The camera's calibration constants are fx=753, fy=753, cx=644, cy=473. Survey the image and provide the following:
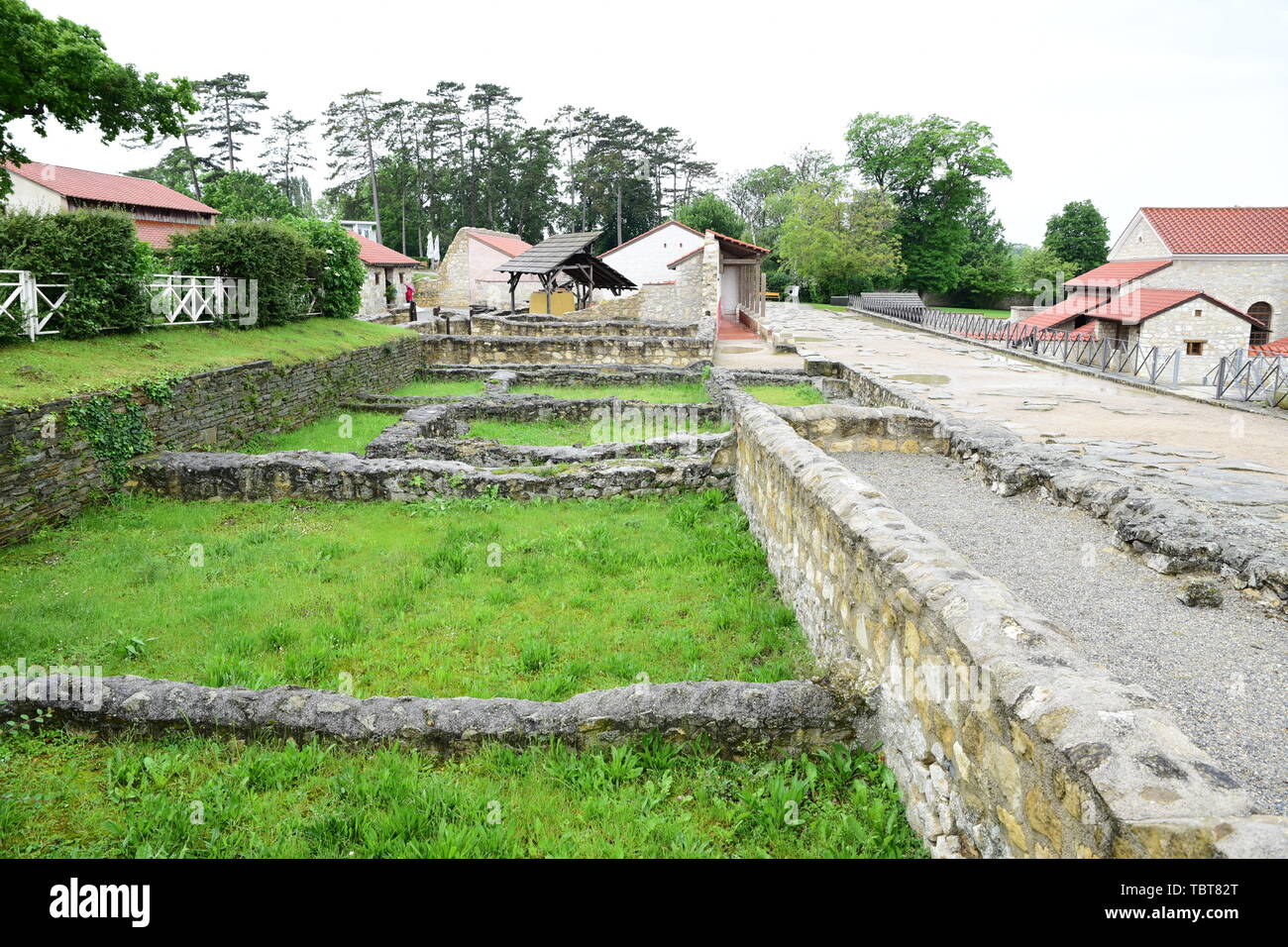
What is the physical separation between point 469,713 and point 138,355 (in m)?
9.78

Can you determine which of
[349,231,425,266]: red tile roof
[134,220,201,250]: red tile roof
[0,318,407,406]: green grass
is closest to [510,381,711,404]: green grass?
[0,318,407,406]: green grass

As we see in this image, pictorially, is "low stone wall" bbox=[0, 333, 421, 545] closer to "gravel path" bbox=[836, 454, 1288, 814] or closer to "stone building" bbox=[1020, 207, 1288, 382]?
"gravel path" bbox=[836, 454, 1288, 814]

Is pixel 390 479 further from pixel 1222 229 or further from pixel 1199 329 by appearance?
pixel 1222 229

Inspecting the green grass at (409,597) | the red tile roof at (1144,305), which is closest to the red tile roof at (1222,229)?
the red tile roof at (1144,305)

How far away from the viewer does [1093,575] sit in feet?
16.0

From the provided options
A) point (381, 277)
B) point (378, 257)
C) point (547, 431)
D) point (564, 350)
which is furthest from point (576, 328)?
point (378, 257)

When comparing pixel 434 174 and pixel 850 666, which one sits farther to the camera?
pixel 434 174

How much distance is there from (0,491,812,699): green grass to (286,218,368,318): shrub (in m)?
11.9

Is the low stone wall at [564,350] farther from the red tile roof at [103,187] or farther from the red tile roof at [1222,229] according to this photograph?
the red tile roof at [1222,229]

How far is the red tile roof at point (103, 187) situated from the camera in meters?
29.1

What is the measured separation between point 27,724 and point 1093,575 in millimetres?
6286

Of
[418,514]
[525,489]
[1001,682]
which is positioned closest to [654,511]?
[525,489]
